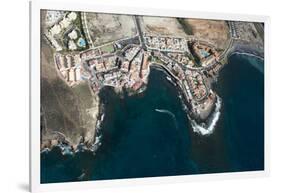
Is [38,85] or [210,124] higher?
[38,85]

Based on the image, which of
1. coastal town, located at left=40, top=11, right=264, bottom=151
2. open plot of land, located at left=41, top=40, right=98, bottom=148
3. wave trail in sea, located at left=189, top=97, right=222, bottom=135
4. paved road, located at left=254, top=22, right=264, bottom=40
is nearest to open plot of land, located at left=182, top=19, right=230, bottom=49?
coastal town, located at left=40, top=11, right=264, bottom=151

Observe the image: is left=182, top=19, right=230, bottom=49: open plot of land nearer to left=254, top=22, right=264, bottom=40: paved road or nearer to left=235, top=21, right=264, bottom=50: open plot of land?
left=235, top=21, right=264, bottom=50: open plot of land

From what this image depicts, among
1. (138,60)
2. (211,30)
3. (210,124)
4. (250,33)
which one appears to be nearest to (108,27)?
(138,60)

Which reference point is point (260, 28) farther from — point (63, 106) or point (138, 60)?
point (63, 106)

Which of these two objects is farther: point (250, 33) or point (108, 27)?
point (250, 33)

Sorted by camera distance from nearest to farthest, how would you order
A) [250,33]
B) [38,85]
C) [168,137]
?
[38,85] → [168,137] → [250,33]

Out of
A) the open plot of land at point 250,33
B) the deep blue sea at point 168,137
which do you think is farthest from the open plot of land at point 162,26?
the open plot of land at point 250,33
